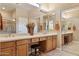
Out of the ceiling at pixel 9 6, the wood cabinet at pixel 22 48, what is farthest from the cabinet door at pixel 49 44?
the ceiling at pixel 9 6

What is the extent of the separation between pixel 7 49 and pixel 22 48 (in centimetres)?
32

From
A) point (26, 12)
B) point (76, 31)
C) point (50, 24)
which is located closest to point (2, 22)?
point (26, 12)

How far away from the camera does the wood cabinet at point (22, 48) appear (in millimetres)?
2271

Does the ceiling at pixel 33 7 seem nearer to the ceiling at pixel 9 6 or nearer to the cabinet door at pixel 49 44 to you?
the ceiling at pixel 9 6

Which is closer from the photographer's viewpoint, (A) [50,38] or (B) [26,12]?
(B) [26,12]

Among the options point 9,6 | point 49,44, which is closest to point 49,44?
point 49,44

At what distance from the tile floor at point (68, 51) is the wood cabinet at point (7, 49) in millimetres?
701

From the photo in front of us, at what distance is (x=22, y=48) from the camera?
2334 millimetres

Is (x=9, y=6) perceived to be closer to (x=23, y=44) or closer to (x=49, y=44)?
(x=23, y=44)

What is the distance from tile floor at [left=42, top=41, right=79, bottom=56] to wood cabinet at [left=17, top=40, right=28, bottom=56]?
0.44 m

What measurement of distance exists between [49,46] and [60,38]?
0.31 m

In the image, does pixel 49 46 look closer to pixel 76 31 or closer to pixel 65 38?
pixel 65 38

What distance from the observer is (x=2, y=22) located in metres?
2.18

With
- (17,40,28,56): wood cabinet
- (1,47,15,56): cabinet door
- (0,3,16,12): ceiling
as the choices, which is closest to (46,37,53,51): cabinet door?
(17,40,28,56): wood cabinet
